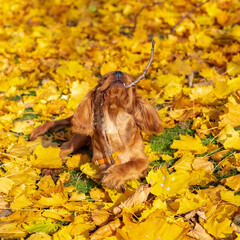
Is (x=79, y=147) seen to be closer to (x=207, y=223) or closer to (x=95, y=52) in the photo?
(x=207, y=223)

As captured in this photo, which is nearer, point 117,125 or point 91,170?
point 117,125

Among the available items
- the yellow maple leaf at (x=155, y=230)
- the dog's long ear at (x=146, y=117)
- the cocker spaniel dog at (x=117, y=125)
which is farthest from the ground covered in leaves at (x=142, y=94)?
the dog's long ear at (x=146, y=117)

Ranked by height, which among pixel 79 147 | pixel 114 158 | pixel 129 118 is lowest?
pixel 79 147

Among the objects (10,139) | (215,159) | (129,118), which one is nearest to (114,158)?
(129,118)

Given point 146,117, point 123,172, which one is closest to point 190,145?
point 146,117

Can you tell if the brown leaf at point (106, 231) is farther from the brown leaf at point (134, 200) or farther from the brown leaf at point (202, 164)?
the brown leaf at point (202, 164)

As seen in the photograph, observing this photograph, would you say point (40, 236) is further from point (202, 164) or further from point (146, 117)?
point (202, 164)
